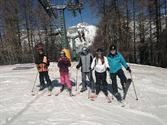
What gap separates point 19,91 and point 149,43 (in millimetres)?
26445

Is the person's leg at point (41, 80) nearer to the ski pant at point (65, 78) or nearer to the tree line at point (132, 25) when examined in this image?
the ski pant at point (65, 78)

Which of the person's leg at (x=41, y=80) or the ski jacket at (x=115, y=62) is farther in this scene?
the person's leg at (x=41, y=80)

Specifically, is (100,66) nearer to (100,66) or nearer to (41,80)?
(100,66)

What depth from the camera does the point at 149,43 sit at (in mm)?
35594

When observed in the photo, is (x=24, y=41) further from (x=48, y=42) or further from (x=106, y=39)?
(x=106, y=39)

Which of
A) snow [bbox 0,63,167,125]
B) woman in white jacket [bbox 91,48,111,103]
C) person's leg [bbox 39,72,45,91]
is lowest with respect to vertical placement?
snow [bbox 0,63,167,125]

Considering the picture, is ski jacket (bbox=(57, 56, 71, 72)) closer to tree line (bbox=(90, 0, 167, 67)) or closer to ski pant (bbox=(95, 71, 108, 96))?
ski pant (bbox=(95, 71, 108, 96))

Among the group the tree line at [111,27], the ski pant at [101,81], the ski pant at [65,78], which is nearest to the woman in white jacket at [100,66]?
the ski pant at [101,81]

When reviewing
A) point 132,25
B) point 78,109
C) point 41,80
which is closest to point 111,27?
point 132,25

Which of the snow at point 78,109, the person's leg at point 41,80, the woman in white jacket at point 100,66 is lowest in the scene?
the snow at point 78,109

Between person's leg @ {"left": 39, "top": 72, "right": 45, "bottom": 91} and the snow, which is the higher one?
person's leg @ {"left": 39, "top": 72, "right": 45, "bottom": 91}

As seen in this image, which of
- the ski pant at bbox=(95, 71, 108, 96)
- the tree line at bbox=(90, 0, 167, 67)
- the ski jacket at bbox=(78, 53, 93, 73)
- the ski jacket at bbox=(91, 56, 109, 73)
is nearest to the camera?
the ski jacket at bbox=(91, 56, 109, 73)

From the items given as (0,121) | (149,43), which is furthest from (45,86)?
(149,43)

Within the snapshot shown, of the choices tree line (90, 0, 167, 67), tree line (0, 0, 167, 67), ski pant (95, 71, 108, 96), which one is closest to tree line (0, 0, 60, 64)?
tree line (0, 0, 167, 67)
